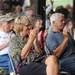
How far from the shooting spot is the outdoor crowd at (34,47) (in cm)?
580

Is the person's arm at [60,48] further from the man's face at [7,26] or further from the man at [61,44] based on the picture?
the man's face at [7,26]

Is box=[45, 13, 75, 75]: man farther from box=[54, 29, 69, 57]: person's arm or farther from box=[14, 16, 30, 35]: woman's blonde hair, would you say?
box=[14, 16, 30, 35]: woman's blonde hair

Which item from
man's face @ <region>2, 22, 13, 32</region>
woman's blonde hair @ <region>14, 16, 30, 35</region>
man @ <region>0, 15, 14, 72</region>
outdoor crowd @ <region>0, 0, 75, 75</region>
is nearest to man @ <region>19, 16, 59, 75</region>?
outdoor crowd @ <region>0, 0, 75, 75</region>

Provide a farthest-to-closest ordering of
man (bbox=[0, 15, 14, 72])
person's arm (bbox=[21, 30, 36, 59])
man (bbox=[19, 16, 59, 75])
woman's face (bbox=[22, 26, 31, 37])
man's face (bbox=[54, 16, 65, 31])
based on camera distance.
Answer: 1. man's face (bbox=[54, 16, 65, 31])
2. man (bbox=[0, 15, 14, 72])
3. woman's face (bbox=[22, 26, 31, 37])
4. person's arm (bbox=[21, 30, 36, 59])
5. man (bbox=[19, 16, 59, 75])

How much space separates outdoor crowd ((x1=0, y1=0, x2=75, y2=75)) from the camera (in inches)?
228

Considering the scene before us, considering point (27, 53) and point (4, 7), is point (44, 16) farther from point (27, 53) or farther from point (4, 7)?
point (27, 53)

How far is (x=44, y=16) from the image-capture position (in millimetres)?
7469

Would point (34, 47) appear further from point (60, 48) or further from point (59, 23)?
point (59, 23)

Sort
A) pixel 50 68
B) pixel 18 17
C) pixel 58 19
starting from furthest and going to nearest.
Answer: pixel 58 19, pixel 18 17, pixel 50 68

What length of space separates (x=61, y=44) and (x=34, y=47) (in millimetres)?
→ 437

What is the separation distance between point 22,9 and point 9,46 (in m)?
2.21

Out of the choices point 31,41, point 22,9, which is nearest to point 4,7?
point 22,9

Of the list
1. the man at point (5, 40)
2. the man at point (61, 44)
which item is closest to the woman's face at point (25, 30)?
the man at point (5, 40)

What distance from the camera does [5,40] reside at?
6148mm
